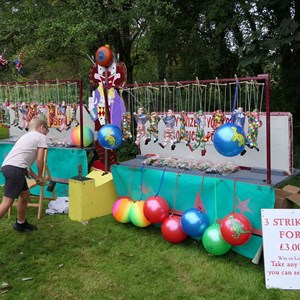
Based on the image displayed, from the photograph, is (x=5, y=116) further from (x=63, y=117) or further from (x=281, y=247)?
(x=281, y=247)

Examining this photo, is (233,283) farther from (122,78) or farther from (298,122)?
(298,122)

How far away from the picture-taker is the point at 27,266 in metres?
3.67

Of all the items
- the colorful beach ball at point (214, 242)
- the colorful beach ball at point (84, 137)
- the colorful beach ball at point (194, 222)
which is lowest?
the colorful beach ball at point (214, 242)

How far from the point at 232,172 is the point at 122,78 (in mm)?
2002

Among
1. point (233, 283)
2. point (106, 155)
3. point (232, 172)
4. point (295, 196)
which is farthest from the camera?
point (106, 155)

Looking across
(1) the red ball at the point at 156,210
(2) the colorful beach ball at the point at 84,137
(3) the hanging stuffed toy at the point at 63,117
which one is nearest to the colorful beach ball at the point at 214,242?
(1) the red ball at the point at 156,210

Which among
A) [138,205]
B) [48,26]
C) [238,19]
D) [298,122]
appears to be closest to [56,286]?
[138,205]

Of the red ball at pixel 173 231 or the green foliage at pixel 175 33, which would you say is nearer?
the red ball at pixel 173 231

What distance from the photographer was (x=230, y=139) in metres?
3.53

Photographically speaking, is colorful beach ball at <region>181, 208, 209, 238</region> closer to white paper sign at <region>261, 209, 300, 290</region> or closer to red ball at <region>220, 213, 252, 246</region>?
red ball at <region>220, 213, 252, 246</region>

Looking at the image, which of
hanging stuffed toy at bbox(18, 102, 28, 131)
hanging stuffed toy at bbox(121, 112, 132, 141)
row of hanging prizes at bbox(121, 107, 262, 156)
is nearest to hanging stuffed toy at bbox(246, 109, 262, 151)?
row of hanging prizes at bbox(121, 107, 262, 156)

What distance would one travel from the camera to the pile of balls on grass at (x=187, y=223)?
350 centimetres

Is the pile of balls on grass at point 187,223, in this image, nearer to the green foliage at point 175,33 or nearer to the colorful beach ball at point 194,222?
the colorful beach ball at point 194,222

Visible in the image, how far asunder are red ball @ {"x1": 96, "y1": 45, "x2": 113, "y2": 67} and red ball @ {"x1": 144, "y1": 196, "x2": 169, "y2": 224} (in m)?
2.07
